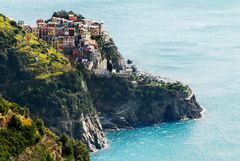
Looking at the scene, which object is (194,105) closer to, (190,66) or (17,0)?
(190,66)

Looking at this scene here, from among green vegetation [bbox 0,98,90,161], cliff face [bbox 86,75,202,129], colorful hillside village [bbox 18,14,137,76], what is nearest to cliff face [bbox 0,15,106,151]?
cliff face [bbox 86,75,202,129]

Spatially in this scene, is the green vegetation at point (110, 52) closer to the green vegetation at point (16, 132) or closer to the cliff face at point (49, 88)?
the cliff face at point (49, 88)

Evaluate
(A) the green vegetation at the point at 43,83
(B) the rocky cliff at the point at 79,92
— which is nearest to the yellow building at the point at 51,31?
(B) the rocky cliff at the point at 79,92

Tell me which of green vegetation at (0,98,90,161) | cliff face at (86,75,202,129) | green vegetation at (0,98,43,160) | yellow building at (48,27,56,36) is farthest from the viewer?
yellow building at (48,27,56,36)

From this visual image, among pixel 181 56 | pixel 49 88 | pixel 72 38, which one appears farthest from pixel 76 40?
pixel 181 56

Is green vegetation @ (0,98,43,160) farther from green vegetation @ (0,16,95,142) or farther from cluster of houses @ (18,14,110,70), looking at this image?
cluster of houses @ (18,14,110,70)

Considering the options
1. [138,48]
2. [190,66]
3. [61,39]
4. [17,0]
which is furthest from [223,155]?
[17,0]

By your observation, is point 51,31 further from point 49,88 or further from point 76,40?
point 49,88
